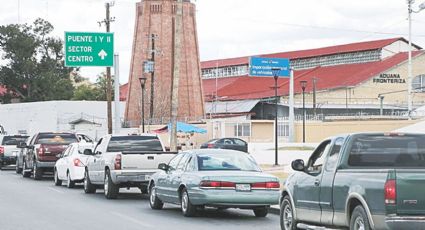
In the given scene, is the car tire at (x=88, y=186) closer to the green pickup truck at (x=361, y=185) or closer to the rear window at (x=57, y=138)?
the rear window at (x=57, y=138)

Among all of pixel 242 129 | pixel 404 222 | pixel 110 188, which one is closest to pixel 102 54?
pixel 110 188

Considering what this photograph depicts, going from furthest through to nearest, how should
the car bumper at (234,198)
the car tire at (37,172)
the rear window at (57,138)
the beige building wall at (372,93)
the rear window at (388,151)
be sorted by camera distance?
the beige building wall at (372,93) → the rear window at (57,138) → the car tire at (37,172) → the car bumper at (234,198) → the rear window at (388,151)

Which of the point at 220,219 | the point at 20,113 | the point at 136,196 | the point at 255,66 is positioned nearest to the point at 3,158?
the point at 136,196

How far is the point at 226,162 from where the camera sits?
18.2m

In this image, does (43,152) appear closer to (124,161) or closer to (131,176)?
(124,161)

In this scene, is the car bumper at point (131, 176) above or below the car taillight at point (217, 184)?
below

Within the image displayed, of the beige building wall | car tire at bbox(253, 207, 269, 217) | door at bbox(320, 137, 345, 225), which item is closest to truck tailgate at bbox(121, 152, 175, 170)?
car tire at bbox(253, 207, 269, 217)

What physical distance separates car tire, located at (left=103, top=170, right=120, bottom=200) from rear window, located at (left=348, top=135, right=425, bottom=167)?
1193 cm

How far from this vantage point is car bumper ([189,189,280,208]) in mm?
17109

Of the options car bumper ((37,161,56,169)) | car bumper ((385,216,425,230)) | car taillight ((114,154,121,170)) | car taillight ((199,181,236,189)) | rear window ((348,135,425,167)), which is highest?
rear window ((348,135,425,167))

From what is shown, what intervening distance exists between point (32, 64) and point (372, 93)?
46.2m

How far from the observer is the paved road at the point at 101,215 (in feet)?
53.9

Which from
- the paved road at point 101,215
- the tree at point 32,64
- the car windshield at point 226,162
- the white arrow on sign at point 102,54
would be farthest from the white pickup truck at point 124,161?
the tree at point 32,64

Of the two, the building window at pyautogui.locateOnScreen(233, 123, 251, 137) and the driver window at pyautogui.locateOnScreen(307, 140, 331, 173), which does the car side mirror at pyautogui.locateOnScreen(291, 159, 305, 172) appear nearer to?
the driver window at pyautogui.locateOnScreen(307, 140, 331, 173)
